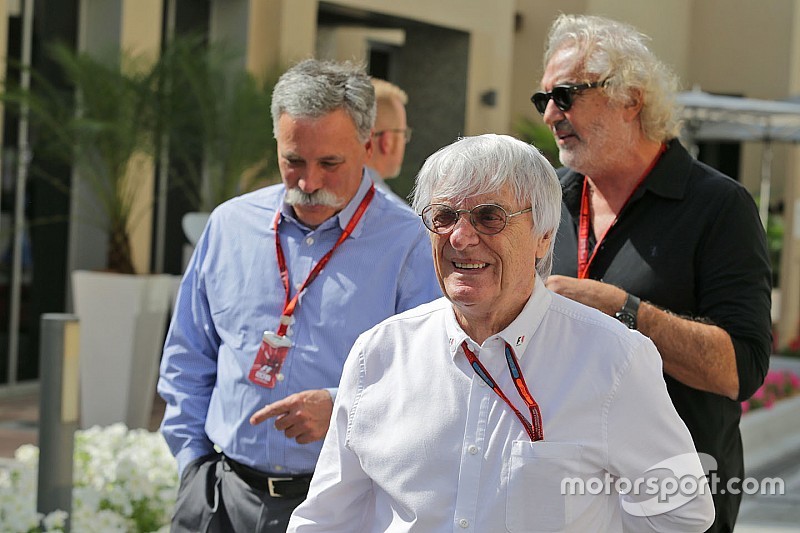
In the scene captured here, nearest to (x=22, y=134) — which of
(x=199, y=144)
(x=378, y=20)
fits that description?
(x=199, y=144)

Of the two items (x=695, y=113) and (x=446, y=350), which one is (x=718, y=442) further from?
(x=695, y=113)

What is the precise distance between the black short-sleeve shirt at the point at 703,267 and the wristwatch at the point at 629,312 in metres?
0.20

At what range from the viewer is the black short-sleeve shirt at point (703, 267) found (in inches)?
120

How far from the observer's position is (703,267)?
10.1ft

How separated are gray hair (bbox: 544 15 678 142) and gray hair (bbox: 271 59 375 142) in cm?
54

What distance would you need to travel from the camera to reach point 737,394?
307cm

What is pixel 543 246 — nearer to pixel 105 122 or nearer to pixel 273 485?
pixel 273 485

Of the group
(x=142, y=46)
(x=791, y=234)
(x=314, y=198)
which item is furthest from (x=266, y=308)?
(x=791, y=234)

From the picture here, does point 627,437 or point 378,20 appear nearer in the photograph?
point 627,437

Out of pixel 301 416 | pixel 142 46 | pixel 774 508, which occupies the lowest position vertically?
pixel 774 508

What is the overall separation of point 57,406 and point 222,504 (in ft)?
4.52

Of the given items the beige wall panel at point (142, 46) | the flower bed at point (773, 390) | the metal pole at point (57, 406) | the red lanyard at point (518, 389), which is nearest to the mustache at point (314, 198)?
the red lanyard at point (518, 389)

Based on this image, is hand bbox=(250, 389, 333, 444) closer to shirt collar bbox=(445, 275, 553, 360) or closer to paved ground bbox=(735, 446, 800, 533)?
shirt collar bbox=(445, 275, 553, 360)

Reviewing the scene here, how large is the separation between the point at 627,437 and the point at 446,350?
395mm
